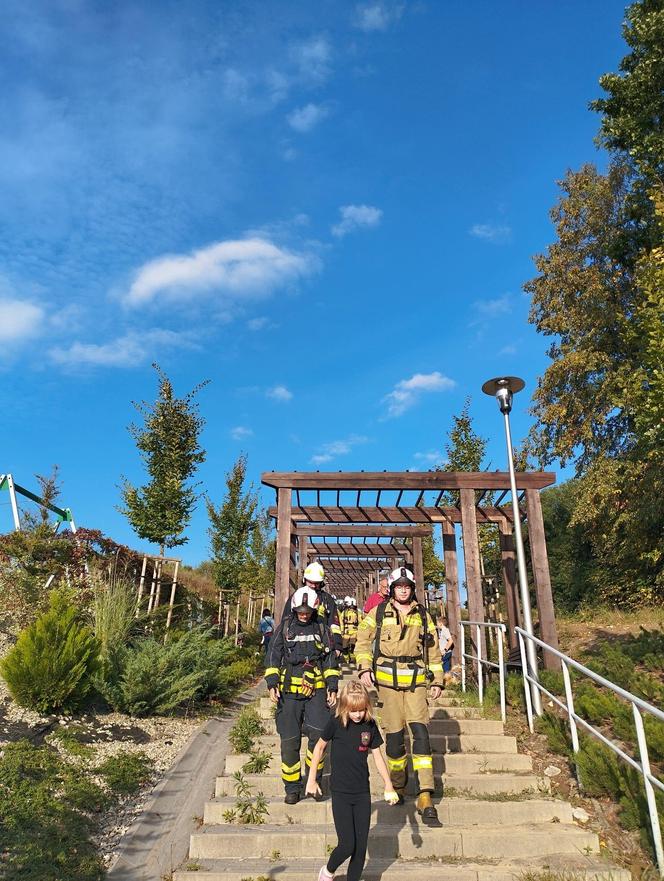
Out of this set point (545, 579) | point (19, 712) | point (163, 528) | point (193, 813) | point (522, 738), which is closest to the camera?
point (193, 813)

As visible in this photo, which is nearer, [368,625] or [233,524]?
[368,625]

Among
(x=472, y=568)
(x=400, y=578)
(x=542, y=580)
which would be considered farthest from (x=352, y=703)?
(x=542, y=580)

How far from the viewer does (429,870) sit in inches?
168

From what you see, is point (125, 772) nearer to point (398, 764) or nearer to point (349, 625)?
point (398, 764)

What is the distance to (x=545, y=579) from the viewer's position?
10062 millimetres

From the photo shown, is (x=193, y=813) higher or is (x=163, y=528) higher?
(x=163, y=528)

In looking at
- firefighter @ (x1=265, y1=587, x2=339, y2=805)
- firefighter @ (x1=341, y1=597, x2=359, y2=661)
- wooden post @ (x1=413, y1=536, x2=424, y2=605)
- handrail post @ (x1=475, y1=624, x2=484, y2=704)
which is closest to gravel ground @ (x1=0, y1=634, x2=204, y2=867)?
firefighter @ (x1=265, y1=587, x2=339, y2=805)

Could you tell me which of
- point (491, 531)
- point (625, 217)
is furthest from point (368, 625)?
point (625, 217)

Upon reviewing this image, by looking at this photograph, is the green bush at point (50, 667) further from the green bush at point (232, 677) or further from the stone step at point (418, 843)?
the stone step at point (418, 843)

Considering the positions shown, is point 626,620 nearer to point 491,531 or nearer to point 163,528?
point 491,531

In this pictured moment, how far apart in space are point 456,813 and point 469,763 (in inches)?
39.2

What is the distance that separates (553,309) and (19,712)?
19.9 m

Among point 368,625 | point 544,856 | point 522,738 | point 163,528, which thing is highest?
point 163,528

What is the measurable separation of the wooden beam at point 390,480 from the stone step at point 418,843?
242 inches
